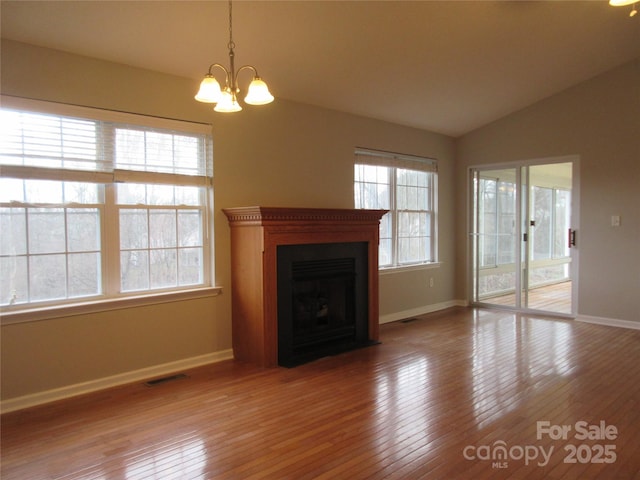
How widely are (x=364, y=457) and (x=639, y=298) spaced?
14.5 ft

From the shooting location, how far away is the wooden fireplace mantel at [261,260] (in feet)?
12.8

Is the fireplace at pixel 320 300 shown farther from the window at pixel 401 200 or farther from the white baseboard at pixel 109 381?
the window at pixel 401 200

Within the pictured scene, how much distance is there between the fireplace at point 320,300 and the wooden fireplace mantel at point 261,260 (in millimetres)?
99

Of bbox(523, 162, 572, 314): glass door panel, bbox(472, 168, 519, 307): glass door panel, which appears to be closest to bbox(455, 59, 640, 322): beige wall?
bbox(523, 162, 572, 314): glass door panel

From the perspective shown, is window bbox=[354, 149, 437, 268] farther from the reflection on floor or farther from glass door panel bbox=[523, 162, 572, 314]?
glass door panel bbox=[523, 162, 572, 314]

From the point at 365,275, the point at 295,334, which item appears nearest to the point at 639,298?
the point at 365,275

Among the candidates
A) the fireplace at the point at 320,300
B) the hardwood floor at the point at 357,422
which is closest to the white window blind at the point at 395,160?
the fireplace at the point at 320,300

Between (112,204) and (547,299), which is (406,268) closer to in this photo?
(547,299)

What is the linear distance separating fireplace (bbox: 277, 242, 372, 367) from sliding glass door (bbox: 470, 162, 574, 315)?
2.67 meters

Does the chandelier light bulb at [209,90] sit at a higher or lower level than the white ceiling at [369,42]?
lower

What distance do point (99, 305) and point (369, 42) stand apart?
307cm

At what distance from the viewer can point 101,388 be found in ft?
11.3

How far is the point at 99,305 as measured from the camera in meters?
3.42

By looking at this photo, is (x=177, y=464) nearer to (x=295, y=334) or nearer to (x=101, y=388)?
(x=101, y=388)
